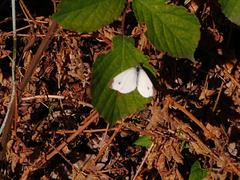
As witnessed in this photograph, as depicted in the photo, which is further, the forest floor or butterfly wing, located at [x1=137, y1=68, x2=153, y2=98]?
the forest floor

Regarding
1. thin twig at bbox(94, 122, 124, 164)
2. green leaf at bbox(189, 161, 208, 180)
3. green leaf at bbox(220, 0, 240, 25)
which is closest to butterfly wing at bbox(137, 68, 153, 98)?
green leaf at bbox(220, 0, 240, 25)

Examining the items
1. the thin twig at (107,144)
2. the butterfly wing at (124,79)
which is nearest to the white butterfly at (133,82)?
the butterfly wing at (124,79)

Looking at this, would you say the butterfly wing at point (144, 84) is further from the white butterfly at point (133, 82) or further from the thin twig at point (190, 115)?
the thin twig at point (190, 115)

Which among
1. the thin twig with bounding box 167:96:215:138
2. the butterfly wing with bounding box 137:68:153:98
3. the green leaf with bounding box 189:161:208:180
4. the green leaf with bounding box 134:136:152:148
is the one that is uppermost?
the butterfly wing with bounding box 137:68:153:98

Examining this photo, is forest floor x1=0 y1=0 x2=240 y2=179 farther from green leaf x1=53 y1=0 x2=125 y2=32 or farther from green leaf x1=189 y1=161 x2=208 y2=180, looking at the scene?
green leaf x1=53 y1=0 x2=125 y2=32

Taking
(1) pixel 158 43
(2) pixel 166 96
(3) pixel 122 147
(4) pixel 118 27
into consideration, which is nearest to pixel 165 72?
(2) pixel 166 96

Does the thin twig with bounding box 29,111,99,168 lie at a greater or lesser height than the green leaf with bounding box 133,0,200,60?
lesser

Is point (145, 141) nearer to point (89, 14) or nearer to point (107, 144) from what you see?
point (107, 144)
